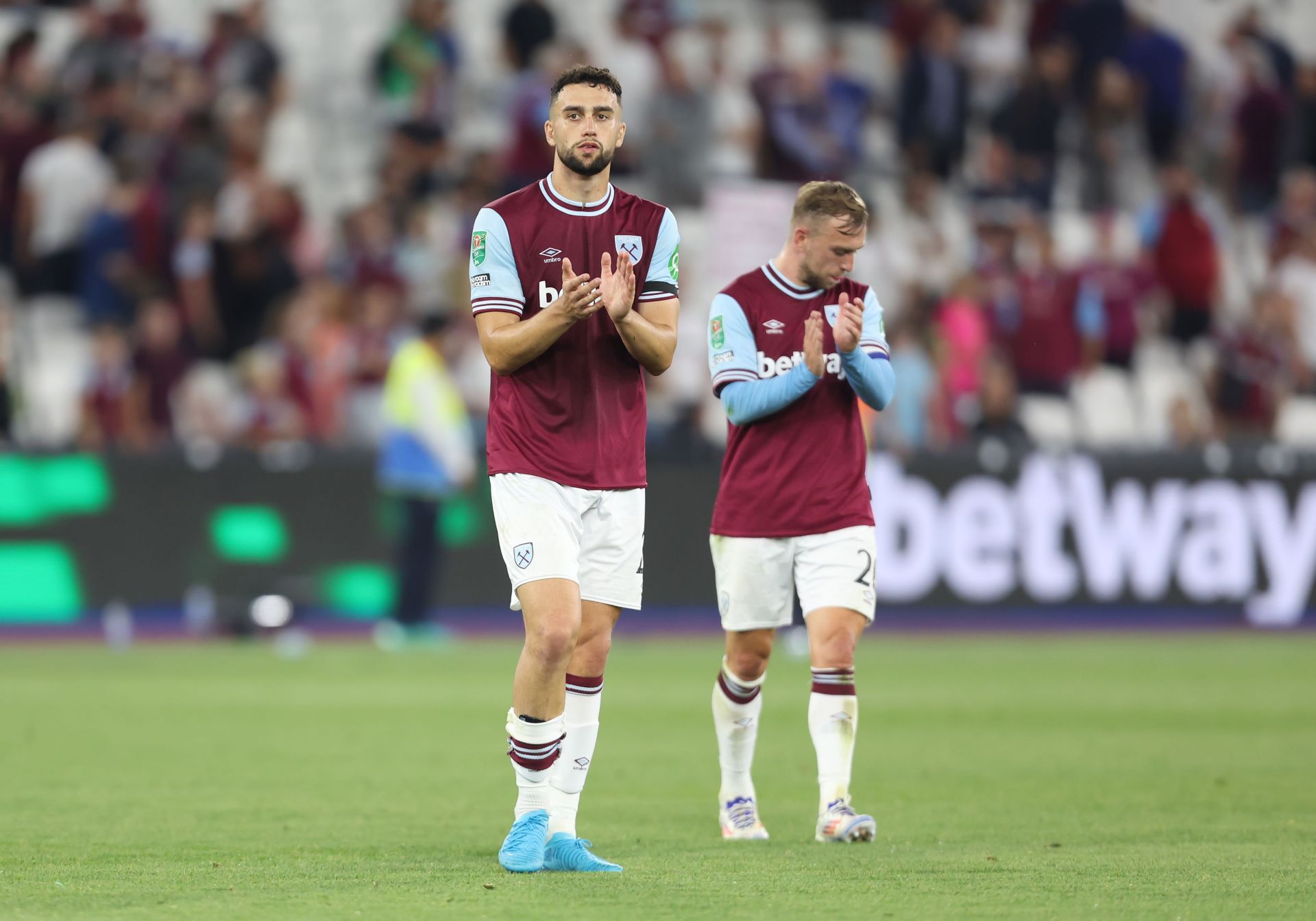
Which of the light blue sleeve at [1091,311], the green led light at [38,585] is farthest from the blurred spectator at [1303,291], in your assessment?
the green led light at [38,585]

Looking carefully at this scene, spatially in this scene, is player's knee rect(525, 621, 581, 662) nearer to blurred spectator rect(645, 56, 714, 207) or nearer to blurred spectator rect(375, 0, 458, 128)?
blurred spectator rect(645, 56, 714, 207)

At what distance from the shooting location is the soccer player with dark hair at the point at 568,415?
7.18 meters

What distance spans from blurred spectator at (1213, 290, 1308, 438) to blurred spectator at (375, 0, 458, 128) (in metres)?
8.73

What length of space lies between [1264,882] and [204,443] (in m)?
13.8

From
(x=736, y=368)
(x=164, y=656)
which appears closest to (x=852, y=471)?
(x=736, y=368)

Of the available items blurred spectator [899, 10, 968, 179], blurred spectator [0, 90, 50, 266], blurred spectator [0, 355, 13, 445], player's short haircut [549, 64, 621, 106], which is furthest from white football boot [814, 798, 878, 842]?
blurred spectator [899, 10, 968, 179]

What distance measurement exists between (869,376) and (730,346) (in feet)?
2.07

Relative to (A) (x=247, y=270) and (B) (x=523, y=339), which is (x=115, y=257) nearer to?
(A) (x=247, y=270)

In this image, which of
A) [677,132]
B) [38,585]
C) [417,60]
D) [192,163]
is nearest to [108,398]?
[38,585]

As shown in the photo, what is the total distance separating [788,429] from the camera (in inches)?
345

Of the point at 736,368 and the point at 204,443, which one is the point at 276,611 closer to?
the point at 204,443

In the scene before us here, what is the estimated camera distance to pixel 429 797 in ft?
31.3

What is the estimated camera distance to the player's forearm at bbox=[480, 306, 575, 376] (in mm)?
7059

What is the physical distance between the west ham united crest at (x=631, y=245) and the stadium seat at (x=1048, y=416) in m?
14.5
